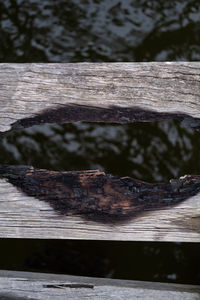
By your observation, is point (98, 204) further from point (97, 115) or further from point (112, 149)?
point (112, 149)

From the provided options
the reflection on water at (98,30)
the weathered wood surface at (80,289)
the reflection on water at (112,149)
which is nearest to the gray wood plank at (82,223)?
the weathered wood surface at (80,289)

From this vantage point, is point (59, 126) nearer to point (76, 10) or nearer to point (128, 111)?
point (76, 10)

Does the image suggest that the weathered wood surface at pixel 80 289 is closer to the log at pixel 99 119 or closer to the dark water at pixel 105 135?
the log at pixel 99 119

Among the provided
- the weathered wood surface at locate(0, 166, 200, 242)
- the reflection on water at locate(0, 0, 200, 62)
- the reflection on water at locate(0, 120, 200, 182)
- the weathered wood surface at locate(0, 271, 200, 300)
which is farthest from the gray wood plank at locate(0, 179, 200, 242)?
the reflection on water at locate(0, 0, 200, 62)

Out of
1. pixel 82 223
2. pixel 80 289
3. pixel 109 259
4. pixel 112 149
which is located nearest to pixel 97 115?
pixel 82 223

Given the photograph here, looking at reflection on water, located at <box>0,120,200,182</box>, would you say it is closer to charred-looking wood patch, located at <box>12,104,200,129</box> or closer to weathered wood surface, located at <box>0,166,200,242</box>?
weathered wood surface, located at <box>0,166,200,242</box>

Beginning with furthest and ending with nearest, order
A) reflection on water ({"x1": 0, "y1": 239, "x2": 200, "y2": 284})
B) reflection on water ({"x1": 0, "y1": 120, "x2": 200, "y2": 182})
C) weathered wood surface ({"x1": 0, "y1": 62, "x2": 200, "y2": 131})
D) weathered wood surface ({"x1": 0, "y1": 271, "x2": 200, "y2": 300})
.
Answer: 1. reflection on water ({"x1": 0, "y1": 120, "x2": 200, "y2": 182})
2. reflection on water ({"x1": 0, "y1": 239, "x2": 200, "y2": 284})
3. weathered wood surface ({"x1": 0, "y1": 271, "x2": 200, "y2": 300})
4. weathered wood surface ({"x1": 0, "y1": 62, "x2": 200, "y2": 131})
